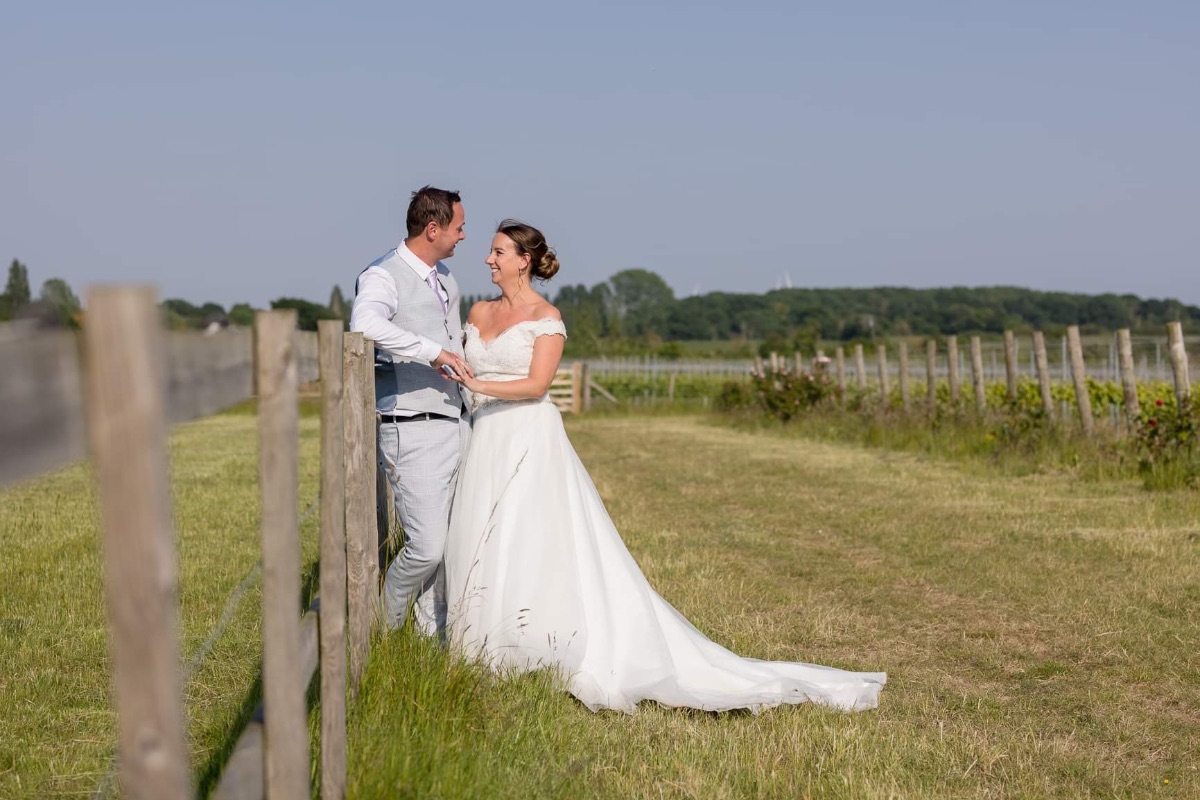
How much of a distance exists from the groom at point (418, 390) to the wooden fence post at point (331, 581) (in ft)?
5.44

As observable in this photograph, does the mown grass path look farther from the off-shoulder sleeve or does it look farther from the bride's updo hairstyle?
the bride's updo hairstyle

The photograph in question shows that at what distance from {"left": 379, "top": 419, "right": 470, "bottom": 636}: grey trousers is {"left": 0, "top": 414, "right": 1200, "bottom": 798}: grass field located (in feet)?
2.38

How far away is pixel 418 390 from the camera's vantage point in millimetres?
5566

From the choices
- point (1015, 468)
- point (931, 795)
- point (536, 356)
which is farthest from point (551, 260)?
point (1015, 468)

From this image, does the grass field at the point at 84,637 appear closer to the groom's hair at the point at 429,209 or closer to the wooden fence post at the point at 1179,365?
the groom's hair at the point at 429,209

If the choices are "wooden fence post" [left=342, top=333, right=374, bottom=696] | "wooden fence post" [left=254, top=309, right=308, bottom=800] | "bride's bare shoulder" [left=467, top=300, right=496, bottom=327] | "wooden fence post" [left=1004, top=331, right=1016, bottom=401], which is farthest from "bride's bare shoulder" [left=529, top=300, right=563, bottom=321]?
"wooden fence post" [left=1004, top=331, right=1016, bottom=401]

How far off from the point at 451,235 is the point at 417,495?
45.3 inches

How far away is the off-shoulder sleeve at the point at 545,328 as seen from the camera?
5.68 meters

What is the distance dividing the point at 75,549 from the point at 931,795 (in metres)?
6.71

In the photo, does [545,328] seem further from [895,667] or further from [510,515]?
[895,667]

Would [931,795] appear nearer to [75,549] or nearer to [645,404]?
[75,549]

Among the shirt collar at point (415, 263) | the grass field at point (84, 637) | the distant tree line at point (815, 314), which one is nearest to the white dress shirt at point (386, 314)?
the shirt collar at point (415, 263)

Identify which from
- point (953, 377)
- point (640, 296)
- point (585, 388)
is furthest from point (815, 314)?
point (953, 377)

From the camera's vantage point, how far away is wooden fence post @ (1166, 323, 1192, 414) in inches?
527
